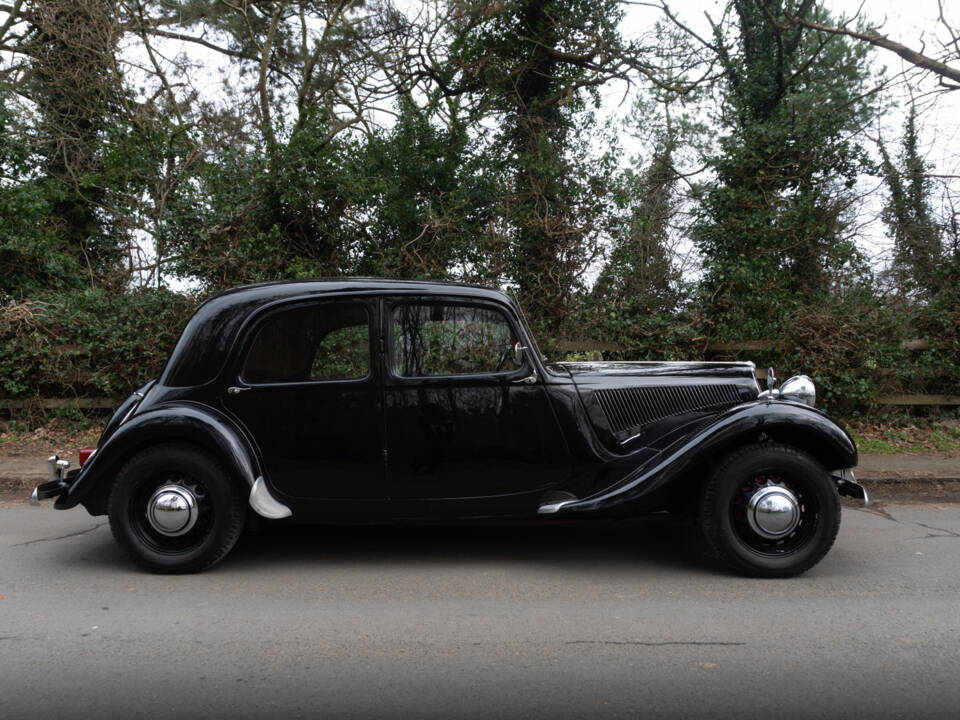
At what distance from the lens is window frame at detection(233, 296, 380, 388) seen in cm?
433

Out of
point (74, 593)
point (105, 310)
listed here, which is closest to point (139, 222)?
point (105, 310)

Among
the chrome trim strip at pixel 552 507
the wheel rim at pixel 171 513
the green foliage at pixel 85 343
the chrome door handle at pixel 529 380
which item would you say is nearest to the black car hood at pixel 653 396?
the chrome door handle at pixel 529 380

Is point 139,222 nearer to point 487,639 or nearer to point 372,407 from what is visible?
point 372,407

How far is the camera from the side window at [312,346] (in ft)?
14.3

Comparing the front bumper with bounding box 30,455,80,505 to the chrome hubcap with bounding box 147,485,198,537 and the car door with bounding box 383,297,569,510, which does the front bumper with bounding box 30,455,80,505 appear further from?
the car door with bounding box 383,297,569,510

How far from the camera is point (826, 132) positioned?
435 inches

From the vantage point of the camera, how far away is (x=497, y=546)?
16.0 ft

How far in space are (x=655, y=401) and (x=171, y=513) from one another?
117 inches

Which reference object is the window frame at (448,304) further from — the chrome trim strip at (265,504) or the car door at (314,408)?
the chrome trim strip at (265,504)

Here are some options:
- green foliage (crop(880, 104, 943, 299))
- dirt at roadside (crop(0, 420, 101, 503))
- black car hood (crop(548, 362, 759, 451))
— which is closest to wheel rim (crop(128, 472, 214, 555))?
black car hood (crop(548, 362, 759, 451))

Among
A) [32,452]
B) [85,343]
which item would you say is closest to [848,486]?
[32,452]

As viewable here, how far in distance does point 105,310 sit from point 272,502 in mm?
6526

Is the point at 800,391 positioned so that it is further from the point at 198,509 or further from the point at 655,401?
the point at 198,509

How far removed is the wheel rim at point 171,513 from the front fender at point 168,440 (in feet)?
0.67
